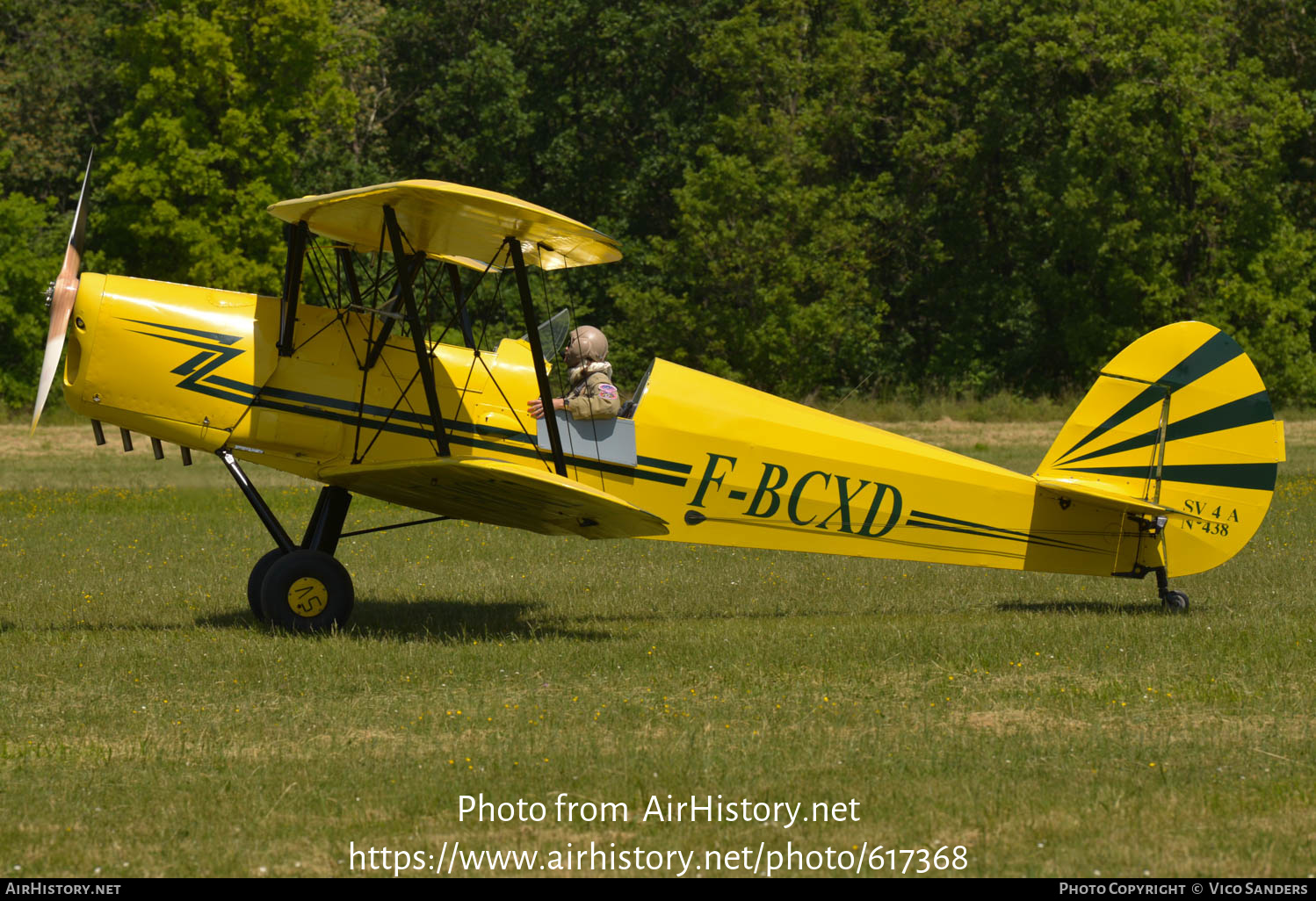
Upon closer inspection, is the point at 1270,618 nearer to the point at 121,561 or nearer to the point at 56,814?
the point at 56,814

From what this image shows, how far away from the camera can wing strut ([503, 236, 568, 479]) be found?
9.02m

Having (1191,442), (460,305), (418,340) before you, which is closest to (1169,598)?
(1191,442)

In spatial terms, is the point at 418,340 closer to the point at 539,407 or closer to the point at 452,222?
the point at 452,222

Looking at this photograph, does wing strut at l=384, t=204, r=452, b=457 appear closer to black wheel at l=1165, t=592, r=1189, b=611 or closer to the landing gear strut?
the landing gear strut

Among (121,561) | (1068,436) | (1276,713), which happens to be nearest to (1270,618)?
(1068,436)

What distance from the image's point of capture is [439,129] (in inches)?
1518

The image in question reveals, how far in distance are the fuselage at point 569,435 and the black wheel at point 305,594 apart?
593 millimetres

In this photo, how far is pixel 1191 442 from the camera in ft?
32.6

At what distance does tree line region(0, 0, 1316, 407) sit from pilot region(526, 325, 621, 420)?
2518cm

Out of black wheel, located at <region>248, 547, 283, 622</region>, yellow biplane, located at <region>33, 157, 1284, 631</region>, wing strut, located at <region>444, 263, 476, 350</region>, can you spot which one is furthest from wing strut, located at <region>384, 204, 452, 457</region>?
black wheel, located at <region>248, 547, 283, 622</region>

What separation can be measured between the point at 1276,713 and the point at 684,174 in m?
29.6

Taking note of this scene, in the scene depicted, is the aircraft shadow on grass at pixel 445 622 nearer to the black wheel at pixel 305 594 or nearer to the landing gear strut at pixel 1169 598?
the black wheel at pixel 305 594

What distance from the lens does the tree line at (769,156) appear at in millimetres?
34000

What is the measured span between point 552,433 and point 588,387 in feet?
1.52
